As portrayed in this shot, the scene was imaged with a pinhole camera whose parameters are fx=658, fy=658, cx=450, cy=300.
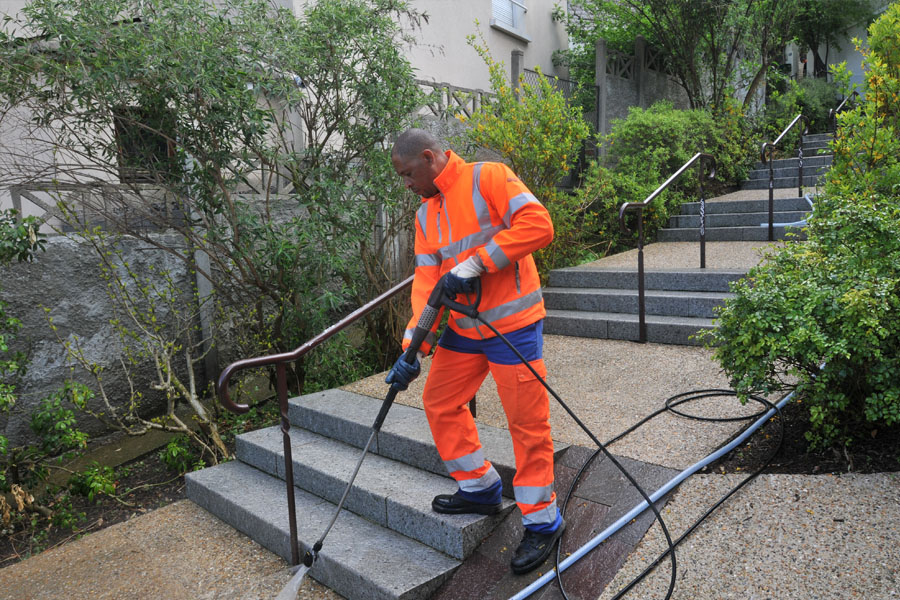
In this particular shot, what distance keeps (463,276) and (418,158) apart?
0.56 metres

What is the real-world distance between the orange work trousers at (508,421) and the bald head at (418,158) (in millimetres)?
754

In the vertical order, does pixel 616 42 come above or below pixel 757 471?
above

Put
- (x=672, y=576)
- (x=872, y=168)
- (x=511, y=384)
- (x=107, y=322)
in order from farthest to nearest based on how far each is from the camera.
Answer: (x=107, y=322)
(x=872, y=168)
(x=511, y=384)
(x=672, y=576)

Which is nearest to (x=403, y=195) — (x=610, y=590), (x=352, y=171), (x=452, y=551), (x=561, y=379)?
(x=352, y=171)

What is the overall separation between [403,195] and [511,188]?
2762mm

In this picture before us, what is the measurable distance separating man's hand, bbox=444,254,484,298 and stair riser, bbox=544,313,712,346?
8.91ft

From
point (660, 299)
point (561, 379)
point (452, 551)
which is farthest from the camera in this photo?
point (660, 299)

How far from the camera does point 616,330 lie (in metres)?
5.51

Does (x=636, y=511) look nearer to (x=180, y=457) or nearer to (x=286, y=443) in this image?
(x=286, y=443)

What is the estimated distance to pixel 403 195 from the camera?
537 centimetres

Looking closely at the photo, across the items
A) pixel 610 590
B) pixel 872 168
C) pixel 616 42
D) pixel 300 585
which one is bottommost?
pixel 300 585

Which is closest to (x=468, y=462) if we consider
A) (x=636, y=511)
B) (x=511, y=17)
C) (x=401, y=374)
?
(x=401, y=374)

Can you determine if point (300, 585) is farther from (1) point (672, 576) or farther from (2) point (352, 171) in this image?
(2) point (352, 171)

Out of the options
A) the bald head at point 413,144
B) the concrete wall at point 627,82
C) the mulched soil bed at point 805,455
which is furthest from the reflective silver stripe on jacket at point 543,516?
the concrete wall at point 627,82
